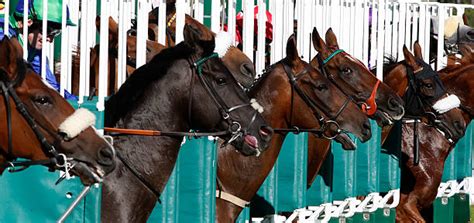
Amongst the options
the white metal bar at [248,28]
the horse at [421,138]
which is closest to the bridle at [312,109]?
the white metal bar at [248,28]

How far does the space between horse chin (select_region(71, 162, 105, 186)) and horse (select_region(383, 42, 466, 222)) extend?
575 centimetres

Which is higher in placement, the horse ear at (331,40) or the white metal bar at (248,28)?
the white metal bar at (248,28)

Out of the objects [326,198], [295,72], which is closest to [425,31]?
[326,198]

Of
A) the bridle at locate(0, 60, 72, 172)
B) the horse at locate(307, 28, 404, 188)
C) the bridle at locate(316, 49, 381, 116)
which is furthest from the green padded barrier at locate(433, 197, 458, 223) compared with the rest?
the bridle at locate(0, 60, 72, 172)

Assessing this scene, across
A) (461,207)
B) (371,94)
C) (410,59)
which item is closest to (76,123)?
(371,94)

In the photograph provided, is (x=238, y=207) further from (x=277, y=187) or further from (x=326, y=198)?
(x=326, y=198)

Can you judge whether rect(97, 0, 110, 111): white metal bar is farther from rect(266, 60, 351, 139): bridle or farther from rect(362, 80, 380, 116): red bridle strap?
rect(362, 80, 380, 116): red bridle strap

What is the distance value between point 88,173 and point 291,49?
9.92ft

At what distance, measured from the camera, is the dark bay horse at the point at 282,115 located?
916 cm

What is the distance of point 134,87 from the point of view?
7.78 meters

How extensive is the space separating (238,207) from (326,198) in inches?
67.2

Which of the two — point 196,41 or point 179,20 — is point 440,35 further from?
point 196,41

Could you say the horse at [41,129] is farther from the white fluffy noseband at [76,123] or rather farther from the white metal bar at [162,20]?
the white metal bar at [162,20]

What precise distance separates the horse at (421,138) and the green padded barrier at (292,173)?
218 centimetres
